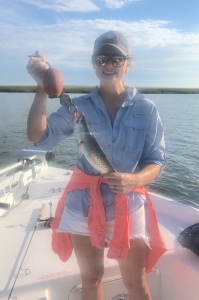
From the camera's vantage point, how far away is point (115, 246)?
7.20ft

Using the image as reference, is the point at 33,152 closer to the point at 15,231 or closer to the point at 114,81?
the point at 15,231

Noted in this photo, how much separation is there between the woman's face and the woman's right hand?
0.37 meters

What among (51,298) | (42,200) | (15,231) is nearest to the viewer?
(51,298)

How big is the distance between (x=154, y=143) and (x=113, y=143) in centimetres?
32

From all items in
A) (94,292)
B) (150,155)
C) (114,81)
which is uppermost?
(114,81)

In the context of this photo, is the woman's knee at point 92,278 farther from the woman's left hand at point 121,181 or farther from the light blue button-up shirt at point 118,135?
the woman's left hand at point 121,181

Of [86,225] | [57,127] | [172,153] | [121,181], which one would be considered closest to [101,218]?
[86,225]

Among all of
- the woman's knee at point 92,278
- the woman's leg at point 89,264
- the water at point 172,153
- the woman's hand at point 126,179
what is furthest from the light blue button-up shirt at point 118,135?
the water at point 172,153

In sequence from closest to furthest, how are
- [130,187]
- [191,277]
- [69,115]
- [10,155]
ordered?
[130,187] → [69,115] → [191,277] → [10,155]

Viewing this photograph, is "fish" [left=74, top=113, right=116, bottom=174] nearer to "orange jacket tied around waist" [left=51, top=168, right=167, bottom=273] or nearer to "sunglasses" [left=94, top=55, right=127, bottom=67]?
"orange jacket tied around waist" [left=51, top=168, right=167, bottom=273]

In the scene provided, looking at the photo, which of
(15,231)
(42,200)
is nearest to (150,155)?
(15,231)

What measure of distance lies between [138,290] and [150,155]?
105 centimetres

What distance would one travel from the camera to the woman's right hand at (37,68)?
2051 mm

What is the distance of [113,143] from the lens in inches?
87.1
